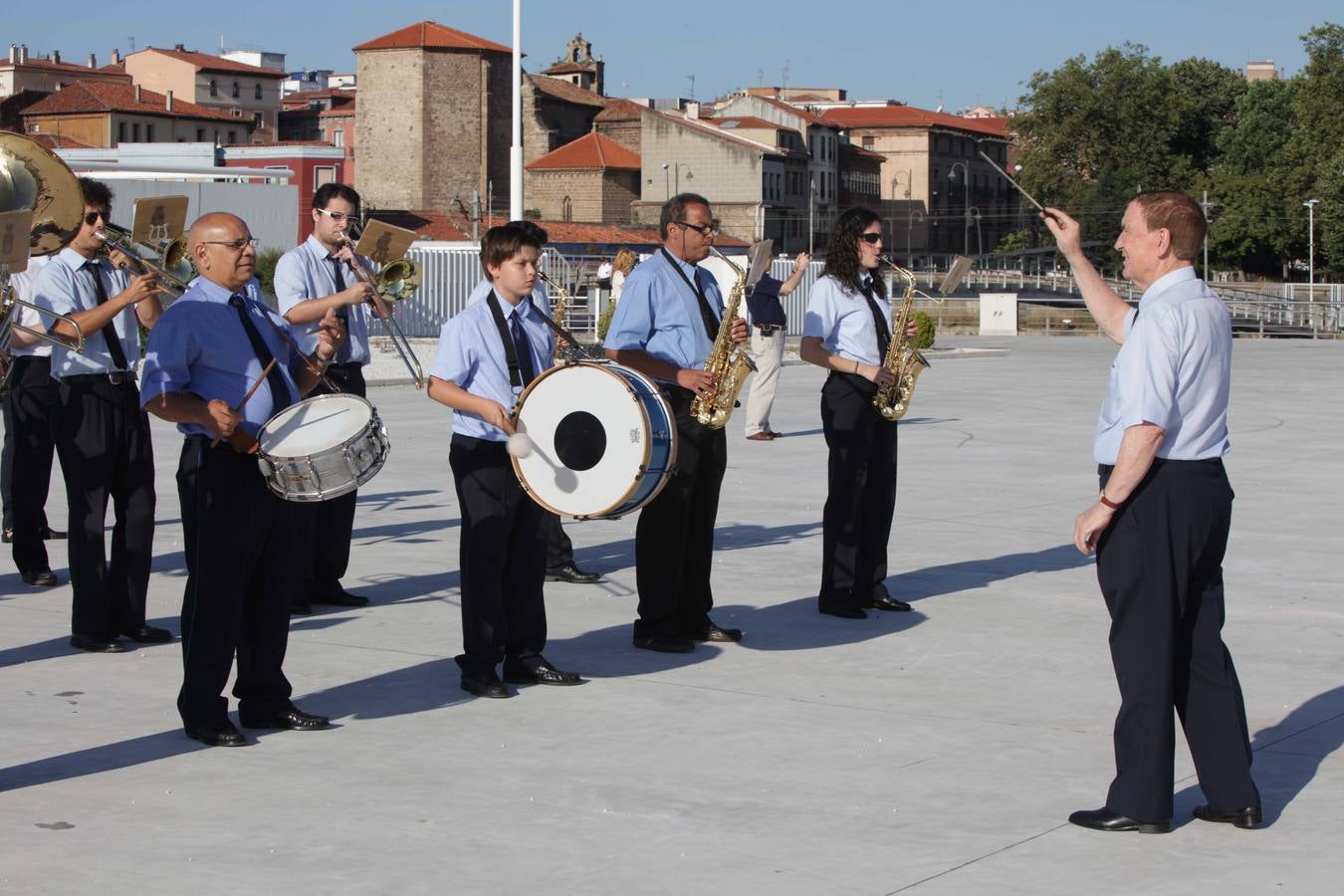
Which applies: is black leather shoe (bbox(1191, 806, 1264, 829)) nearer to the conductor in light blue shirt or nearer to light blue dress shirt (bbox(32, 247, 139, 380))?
the conductor in light blue shirt

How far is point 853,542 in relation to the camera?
9172 mm

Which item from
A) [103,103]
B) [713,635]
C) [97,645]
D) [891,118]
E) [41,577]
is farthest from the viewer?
[891,118]

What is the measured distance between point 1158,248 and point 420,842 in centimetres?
282

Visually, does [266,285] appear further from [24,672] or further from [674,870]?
[674,870]

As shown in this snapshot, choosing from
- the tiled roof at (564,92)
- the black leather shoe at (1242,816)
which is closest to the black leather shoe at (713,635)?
the black leather shoe at (1242,816)

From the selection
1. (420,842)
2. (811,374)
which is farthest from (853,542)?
(811,374)

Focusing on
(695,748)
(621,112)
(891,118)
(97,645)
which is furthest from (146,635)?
(891,118)

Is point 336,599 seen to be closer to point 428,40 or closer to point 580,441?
point 580,441

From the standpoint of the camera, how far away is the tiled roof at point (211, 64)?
135875mm

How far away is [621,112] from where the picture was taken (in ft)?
422

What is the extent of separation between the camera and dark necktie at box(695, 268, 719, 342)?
27.1 feet

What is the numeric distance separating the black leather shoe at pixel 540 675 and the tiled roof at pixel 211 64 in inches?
5273

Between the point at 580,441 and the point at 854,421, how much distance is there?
239 centimetres

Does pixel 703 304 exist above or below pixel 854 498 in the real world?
above
